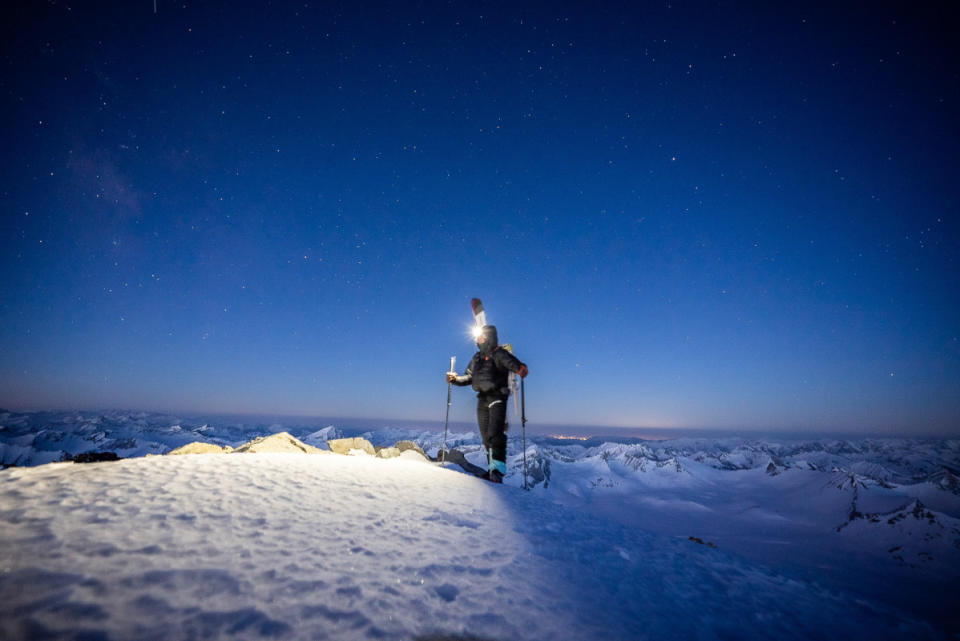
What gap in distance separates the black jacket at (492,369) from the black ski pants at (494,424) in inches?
7.3

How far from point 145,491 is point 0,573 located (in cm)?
134

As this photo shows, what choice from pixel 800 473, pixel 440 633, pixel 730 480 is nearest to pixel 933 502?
pixel 800 473

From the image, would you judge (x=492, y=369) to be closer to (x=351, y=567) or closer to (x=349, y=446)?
(x=351, y=567)

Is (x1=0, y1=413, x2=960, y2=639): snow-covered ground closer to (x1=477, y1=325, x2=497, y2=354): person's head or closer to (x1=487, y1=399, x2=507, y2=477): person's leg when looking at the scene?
(x1=487, y1=399, x2=507, y2=477): person's leg

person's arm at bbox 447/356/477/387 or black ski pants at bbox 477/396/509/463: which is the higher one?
person's arm at bbox 447/356/477/387

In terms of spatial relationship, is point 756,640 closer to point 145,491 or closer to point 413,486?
point 413,486

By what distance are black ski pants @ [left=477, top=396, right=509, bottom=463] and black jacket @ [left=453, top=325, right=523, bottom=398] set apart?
19 centimetres

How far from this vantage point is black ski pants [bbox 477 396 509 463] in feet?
22.6

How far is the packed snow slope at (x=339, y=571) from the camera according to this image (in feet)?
5.87

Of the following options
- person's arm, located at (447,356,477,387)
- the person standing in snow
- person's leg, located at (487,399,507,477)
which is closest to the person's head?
the person standing in snow

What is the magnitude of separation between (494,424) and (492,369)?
3.62 feet

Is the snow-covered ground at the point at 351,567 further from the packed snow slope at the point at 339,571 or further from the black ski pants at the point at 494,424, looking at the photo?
the black ski pants at the point at 494,424

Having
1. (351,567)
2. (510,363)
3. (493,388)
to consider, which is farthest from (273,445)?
(351,567)

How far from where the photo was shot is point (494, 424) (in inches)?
275
